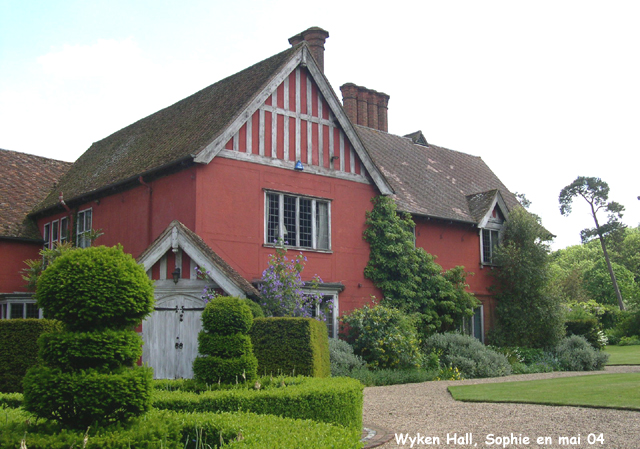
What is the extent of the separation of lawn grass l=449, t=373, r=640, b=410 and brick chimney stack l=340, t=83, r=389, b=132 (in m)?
15.8

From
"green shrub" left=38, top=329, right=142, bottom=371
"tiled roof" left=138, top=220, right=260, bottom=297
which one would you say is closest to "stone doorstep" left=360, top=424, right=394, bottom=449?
"green shrub" left=38, top=329, right=142, bottom=371

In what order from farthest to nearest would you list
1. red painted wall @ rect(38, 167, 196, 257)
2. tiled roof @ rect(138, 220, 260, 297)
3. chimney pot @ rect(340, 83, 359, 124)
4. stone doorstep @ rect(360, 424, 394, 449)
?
1. chimney pot @ rect(340, 83, 359, 124)
2. red painted wall @ rect(38, 167, 196, 257)
3. tiled roof @ rect(138, 220, 260, 297)
4. stone doorstep @ rect(360, 424, 394, 449)

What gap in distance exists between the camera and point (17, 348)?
41.6 ft

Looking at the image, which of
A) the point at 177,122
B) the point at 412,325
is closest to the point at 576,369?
the point at 412,325

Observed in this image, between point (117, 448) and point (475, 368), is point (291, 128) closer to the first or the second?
point (475, 368)

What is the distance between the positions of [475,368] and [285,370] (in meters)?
7.73

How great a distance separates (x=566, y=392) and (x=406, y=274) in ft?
24.1

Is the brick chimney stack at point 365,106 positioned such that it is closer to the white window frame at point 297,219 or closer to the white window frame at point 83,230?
the white window frame at point 297,219

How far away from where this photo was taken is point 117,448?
547 centimetres

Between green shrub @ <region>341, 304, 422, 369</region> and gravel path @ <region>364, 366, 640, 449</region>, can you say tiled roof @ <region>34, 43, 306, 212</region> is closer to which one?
green shrub @ <region>341, 304, 422, 369</region>

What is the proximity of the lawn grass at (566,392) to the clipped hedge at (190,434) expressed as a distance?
6863mm

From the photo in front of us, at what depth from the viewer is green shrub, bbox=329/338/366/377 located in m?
15.6

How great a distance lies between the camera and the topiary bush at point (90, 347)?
19.1 ft

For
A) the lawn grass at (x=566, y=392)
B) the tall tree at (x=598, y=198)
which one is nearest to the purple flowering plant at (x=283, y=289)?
the lawn grass at (x=566, y=392)
